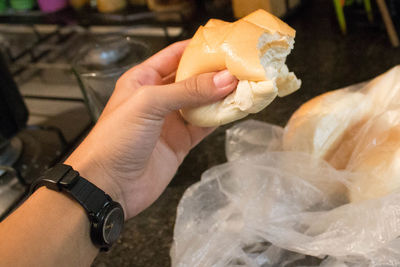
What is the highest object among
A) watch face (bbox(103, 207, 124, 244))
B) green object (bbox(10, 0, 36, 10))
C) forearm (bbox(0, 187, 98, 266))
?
green object (bbox(10, 0, 36, 10))

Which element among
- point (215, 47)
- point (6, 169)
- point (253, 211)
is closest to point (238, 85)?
point (215, 47)

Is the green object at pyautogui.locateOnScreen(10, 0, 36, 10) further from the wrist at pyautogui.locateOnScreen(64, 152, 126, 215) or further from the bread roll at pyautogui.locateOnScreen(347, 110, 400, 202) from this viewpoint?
the bread roll at pyautogui.locateOnScreen(347, 110, 400, 202)

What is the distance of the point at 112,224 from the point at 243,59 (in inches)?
11.6

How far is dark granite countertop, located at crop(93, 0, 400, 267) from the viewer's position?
0.63 metres

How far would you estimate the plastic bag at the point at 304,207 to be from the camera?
18.9 inches

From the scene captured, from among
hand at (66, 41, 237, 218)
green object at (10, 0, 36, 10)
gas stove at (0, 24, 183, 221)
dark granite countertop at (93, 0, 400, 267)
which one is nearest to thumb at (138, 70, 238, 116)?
hand at (66, 41, 237, 218)

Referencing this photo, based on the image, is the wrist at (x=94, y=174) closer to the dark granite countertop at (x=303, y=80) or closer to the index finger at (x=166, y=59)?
the dark granite countertop at (x=303, y=80)

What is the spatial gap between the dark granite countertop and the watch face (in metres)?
0.09

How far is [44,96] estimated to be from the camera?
1.12 m

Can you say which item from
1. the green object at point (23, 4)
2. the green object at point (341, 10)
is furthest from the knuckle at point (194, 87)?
the green object at point (23, 4)

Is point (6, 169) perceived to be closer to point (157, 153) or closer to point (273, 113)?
point (157, 153)

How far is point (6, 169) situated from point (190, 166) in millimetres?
415

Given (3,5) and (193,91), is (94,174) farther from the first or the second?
(3,5)

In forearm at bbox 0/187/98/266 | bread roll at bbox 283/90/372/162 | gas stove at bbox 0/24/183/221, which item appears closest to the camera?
forearm at bbox 0/187/98/266
